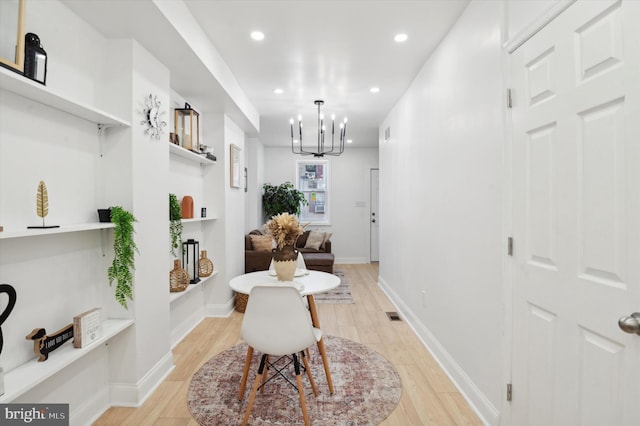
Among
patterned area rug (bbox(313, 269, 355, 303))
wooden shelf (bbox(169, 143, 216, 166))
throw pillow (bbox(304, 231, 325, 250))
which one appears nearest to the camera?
wooden shelf (bbox(169, 143, 216, 166))

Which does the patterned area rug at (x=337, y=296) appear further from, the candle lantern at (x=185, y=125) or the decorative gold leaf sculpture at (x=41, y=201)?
the decorative gold leaf sculpture at (x=41, y=201)

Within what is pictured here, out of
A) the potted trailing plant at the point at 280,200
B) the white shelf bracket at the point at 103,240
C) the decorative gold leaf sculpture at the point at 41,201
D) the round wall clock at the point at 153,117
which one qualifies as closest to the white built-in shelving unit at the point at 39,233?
the decorative gold leaf sculpture at the point at 41,201

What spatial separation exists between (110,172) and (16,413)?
130cm

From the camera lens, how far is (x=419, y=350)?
2904 millimetres

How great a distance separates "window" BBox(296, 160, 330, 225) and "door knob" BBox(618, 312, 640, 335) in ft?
21.1

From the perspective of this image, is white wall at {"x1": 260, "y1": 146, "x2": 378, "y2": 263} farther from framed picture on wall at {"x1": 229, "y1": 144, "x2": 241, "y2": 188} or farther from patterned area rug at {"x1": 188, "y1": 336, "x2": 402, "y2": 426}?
patterned area rug at {"x1": 188, "y1": 336, "x2": 402, "y2": 426}

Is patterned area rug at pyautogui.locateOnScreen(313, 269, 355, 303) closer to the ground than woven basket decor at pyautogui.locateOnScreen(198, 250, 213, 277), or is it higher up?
closer to the ground

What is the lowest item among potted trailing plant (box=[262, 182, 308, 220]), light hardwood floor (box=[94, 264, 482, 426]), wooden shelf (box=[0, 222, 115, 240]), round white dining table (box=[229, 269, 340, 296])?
light hardwood floor (box=[94, 264, 482, 426])

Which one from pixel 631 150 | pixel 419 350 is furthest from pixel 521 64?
pixel 419 350

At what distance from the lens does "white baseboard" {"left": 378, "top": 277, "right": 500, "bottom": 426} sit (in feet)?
6.14

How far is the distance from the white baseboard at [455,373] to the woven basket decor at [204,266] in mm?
2255

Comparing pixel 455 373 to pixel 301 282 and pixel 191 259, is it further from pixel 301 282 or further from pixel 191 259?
pixel 191 259

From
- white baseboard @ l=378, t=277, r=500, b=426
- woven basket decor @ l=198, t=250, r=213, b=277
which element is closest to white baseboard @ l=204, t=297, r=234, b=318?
woven basket decor @ l=198, t=250, r=213, b=277

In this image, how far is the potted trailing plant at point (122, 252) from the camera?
1896 mm
